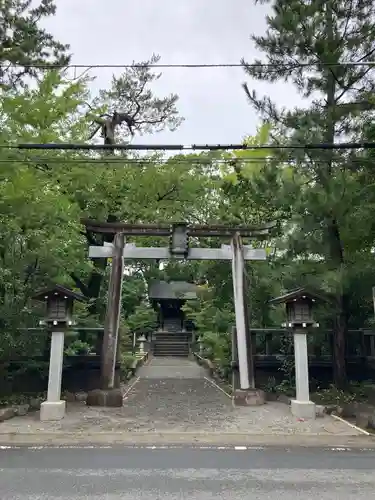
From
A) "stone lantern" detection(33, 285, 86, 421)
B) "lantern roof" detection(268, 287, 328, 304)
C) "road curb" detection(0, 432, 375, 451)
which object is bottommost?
"road curb" detection(0, 432, 375, 451)

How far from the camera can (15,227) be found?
11312mm

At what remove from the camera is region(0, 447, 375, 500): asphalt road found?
5.00 meters

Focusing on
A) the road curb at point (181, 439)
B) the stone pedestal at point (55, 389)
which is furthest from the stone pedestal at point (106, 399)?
the road curb at point (181, 439)

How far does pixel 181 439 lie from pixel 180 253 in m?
6.15

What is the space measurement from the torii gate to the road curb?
380 cm

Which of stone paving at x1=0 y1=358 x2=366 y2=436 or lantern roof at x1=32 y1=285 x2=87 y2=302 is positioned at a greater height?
lantern roof at x1=32 y1=285 x2=87 y2=302

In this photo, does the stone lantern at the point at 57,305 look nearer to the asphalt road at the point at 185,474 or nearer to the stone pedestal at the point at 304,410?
the asphalt road at the point at 185,474

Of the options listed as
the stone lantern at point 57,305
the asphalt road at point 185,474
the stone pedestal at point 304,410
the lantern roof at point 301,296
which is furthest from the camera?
the lantern roof at point 301,296

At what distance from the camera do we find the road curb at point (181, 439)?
304 inches

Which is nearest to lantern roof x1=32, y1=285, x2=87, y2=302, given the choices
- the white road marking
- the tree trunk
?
the white road marking

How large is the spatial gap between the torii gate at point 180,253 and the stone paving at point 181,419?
157 centimetres

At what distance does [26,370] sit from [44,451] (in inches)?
224

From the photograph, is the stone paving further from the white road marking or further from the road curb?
the white road marking

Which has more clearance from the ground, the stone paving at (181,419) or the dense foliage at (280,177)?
the dense foliage at (280,177)
